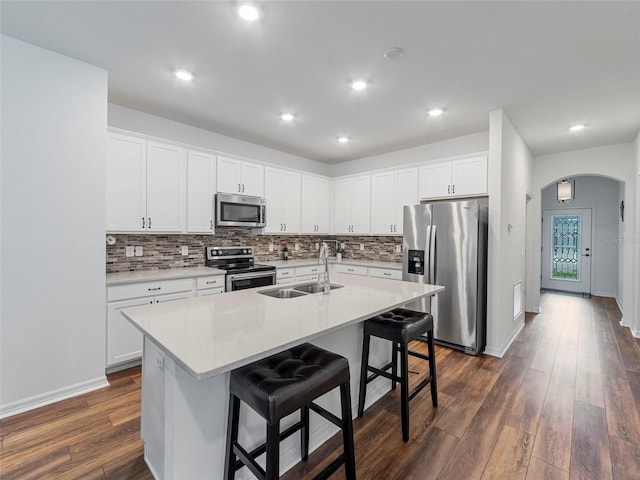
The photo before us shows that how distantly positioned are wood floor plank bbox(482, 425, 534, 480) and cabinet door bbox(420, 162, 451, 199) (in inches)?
111

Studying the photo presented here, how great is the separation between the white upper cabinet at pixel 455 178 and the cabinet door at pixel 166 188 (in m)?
3.19

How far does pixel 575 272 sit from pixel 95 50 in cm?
915

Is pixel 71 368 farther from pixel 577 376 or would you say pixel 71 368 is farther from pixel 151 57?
pixel 577 376

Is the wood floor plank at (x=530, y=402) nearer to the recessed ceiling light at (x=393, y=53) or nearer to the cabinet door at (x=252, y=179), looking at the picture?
the recessed ceiling light at (x=393, y=53)

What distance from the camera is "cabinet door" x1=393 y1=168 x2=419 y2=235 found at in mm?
4398

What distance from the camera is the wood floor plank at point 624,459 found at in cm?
172

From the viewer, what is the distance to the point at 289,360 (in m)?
1.57

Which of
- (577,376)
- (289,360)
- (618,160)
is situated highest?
(618,160)

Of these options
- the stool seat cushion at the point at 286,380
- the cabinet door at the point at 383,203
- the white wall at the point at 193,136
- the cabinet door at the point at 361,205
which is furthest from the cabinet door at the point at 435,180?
the stool seat cushion at the point at 286,380

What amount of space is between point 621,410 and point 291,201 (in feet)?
13.7

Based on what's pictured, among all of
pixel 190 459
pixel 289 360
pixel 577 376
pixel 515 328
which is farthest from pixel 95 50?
pixel 515 328

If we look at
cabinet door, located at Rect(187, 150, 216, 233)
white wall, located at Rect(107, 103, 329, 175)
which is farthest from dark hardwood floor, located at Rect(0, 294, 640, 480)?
white wall, located at Rect(107, 103, 329, 175)

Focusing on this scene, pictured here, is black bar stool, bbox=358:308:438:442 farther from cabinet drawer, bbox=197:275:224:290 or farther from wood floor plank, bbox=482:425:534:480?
cabinet drawer, bbox=197:275:224:290

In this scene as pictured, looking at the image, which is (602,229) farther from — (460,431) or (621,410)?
(460,431)
